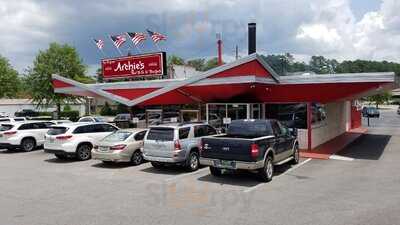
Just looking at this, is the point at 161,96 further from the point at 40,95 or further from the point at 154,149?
the point at 40,95

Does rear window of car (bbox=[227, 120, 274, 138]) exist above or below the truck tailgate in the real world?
→ above

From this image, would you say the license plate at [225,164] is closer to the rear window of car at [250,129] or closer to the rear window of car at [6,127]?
the rear window of car at [250,129]

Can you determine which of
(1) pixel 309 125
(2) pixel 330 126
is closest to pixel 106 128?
(1) pixel 309 125

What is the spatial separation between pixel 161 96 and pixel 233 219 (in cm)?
1527

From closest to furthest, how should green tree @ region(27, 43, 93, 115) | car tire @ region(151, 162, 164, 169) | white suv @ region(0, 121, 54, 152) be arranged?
1. car tire @ region(151, 162, 164, 169)
2. white suv @ region(0, 121, 54, 152)
3. green tree @ region(27, 43, 93, 115)

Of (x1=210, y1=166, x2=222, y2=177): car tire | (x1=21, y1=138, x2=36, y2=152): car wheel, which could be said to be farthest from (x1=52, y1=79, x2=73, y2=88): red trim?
(x1=210, y1=166, x2=222, y2=177): car tire

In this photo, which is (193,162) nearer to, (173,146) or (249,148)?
(173,146)

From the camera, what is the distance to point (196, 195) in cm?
1122

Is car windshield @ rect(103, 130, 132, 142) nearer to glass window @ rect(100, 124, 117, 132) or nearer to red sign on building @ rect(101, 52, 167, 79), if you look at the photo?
glass window @ rect(100, 124, 117, 132)

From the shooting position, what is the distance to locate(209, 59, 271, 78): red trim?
750 inches

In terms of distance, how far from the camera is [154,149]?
15125 millimetres

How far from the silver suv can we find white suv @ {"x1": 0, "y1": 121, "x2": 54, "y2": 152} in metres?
9.98

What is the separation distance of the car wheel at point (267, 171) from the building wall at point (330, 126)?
8639mm

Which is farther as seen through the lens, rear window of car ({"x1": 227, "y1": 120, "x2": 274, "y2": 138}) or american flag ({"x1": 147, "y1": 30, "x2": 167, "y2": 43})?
american flag ({"x1": 147, "y1": 30, "x2": 167, "y2": 43})
